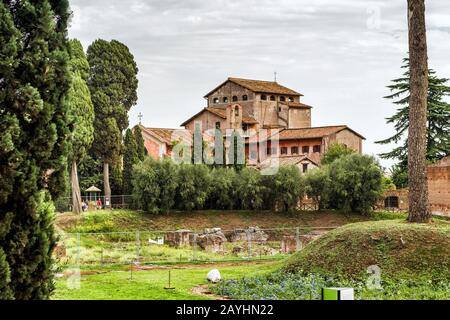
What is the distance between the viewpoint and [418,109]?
51.9ft

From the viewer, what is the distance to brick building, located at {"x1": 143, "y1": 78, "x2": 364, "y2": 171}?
57.0m

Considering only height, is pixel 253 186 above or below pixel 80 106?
below

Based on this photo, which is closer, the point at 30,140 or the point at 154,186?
the point at 30,140

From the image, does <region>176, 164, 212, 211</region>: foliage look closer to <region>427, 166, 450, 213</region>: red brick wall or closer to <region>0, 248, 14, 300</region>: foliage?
<region>427, 166, 450, 213</region>: red brick wall

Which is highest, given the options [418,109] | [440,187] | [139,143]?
[139,143]

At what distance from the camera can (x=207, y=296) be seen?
43.1 ft

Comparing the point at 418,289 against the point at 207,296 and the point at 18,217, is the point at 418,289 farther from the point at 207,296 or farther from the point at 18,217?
the point at 18,217

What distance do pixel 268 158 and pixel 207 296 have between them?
A: 44.6 m

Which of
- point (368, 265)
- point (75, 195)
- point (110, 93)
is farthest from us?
point (110, 93)

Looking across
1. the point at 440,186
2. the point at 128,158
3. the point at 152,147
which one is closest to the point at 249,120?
the point at 152,147

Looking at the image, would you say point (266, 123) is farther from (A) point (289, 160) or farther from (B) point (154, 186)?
(B) point (154, 186)

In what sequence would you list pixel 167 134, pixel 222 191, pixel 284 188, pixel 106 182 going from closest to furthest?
pixel 222 191
pixel 284 188
pixel 106 182
pixel 167 134

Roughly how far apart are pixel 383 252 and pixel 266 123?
49139 millimetres
